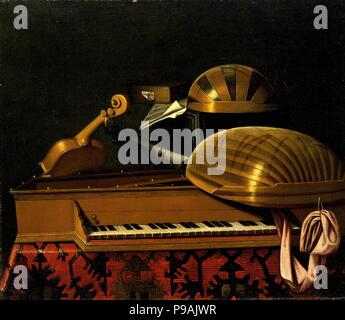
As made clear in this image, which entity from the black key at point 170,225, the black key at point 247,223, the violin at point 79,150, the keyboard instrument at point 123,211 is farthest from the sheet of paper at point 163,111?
the black key at point 247,223

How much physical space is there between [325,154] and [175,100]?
1.12m

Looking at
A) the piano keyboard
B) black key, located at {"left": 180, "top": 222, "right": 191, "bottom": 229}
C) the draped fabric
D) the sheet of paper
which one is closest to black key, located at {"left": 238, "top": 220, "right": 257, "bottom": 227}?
the piano keyboard

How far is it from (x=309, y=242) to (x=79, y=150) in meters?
1.68

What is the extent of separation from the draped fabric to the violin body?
4.34ft

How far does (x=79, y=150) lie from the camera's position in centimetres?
417

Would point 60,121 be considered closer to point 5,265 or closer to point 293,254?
point 5,265

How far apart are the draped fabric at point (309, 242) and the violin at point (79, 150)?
→ 1320 mm

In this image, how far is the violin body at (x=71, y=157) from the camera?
13.6ft

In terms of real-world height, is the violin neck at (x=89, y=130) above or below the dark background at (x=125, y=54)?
below

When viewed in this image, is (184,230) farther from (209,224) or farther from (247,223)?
(247,223)

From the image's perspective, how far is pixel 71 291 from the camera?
3.95 m

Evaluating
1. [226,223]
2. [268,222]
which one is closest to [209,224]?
[226,223]
